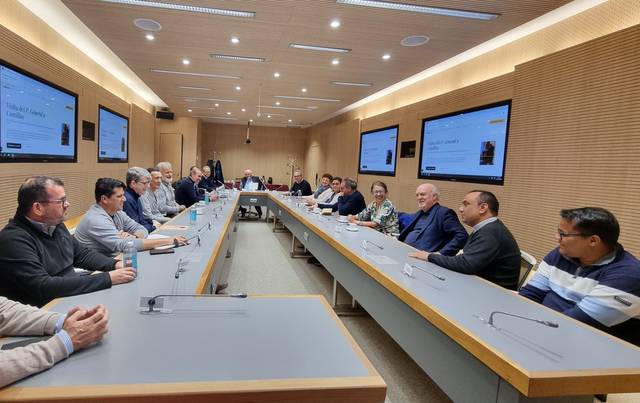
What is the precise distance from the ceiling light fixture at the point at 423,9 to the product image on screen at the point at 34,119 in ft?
11.9

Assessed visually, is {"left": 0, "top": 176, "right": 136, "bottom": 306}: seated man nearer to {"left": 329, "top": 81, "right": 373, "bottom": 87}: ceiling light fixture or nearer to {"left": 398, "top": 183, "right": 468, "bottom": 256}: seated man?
{"left": 398, "top": 183, "right": 468, "bottom": 256}: seated man

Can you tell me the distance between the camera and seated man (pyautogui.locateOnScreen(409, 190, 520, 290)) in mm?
2248

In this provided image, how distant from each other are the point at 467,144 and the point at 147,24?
428 centimetres

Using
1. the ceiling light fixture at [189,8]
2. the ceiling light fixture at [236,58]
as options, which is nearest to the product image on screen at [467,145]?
the ceiling light fixture at [236,58]

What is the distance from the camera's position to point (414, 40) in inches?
161

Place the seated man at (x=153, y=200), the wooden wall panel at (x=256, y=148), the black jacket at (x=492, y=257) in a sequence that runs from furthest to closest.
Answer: the wooden wall panel at (x=256, y=148) < the seated man at (x=153, y=200) < the black jacket at (x=492, y=257)

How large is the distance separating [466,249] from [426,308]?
2.73 ft

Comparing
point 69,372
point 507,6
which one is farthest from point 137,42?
point 69,372

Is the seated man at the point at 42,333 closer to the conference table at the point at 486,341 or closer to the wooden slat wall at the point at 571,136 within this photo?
the conference table at the point at 486,341

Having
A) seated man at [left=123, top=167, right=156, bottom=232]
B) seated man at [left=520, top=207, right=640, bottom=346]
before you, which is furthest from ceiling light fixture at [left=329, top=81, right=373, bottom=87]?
seated man at [left=520, top=207, right=640, bottom=346]

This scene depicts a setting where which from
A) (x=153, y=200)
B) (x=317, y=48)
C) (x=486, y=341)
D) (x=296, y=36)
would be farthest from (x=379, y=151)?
(x=486, y=341)

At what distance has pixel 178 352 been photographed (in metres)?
1.16

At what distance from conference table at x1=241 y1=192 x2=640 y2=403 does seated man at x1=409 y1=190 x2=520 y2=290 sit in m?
0.09

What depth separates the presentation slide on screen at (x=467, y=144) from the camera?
433cm
